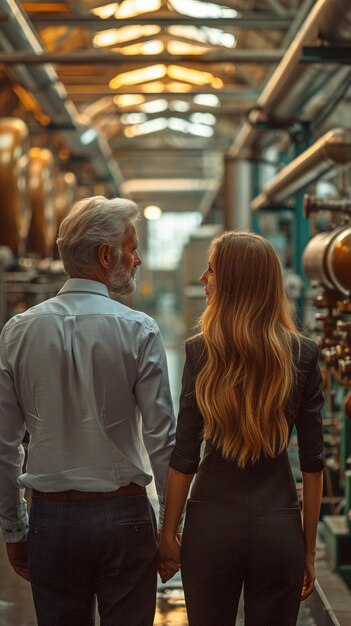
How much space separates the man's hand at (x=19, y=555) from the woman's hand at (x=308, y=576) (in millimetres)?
630

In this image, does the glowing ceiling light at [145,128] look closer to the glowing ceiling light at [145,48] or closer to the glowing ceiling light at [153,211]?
the glowing ceiling light at [153,211]

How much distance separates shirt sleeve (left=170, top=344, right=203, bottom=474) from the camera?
1.97 m

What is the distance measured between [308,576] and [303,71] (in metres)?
4.35

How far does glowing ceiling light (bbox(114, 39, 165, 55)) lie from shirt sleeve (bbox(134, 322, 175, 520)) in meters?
13.4

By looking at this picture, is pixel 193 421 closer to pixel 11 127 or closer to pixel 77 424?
pixel 77 424

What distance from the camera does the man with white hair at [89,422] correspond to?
76.3 inches

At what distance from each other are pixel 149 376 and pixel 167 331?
21.3m

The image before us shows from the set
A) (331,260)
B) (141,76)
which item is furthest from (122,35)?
(331,260)

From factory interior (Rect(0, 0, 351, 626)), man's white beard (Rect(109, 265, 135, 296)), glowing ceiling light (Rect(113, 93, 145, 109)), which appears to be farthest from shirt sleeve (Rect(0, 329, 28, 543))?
glowing ceiling light (Rect(113, 93, 145, 109))

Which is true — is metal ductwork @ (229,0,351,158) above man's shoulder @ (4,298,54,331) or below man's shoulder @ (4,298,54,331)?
above

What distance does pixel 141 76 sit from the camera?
671 inches

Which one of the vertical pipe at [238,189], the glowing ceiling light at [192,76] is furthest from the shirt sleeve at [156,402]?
the glowing ceiling light at [192,76]

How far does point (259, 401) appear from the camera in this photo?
192 cm

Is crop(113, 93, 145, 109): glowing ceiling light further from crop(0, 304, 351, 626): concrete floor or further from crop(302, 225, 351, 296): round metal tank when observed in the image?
crop(0, 304, 351, 626): concrete floor
